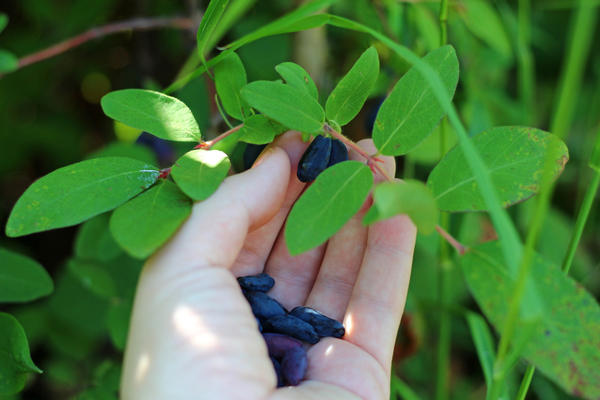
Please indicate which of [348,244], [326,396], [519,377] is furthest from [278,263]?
[519,377]

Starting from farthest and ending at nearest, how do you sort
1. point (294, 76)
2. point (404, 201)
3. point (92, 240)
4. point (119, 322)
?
1. point (92, 240)
2. point (119, 322)
3. point (294, 76)
4. point (404, 201)

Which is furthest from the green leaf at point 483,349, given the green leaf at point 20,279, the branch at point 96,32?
the branch at point 96,32

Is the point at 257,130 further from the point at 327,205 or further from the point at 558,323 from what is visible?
the point at 558,323

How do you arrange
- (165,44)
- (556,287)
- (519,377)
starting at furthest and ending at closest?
1. (165,44)
2. (519,377)
3. (556,287)

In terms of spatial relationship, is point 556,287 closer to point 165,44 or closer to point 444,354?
point 444,354

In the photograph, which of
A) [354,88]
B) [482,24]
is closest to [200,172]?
[354,88]
